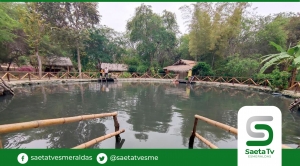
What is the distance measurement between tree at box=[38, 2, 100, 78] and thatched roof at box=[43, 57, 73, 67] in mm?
3611

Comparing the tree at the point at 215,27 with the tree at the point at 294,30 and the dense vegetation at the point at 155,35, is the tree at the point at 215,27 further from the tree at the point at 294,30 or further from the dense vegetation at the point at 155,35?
the tree at the point at 294,30

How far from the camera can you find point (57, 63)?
867 inches

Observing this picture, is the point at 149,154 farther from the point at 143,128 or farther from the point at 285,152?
the point at 143,128

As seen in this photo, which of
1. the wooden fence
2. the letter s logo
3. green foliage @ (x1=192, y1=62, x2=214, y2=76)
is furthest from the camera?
green foliage @ (x1=192, y1=62, x2=214, y2=76)

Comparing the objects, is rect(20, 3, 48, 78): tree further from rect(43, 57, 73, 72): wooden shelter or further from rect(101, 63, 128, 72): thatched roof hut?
rect(101, 63, 128, 72): thatched roof hut

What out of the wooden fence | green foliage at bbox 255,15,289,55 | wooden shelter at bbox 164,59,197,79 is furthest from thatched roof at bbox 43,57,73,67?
green foliage at bbox 255,15,289,55

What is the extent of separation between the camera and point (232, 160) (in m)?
2.26

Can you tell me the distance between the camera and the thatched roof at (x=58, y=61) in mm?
21038

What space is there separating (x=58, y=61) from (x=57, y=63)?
0.96 feet

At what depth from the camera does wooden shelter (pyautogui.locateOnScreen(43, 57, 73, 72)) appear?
21156mm

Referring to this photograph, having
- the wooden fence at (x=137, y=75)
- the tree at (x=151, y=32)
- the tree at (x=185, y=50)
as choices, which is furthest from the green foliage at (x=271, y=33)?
the tree at (x=151, y=32)

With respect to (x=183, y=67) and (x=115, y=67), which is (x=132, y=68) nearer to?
(x=115, y=67)

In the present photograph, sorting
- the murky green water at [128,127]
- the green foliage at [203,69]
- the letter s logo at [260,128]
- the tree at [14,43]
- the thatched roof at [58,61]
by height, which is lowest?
the murky green water at [128,127]

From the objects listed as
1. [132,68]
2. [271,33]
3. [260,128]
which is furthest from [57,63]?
[271,33]
